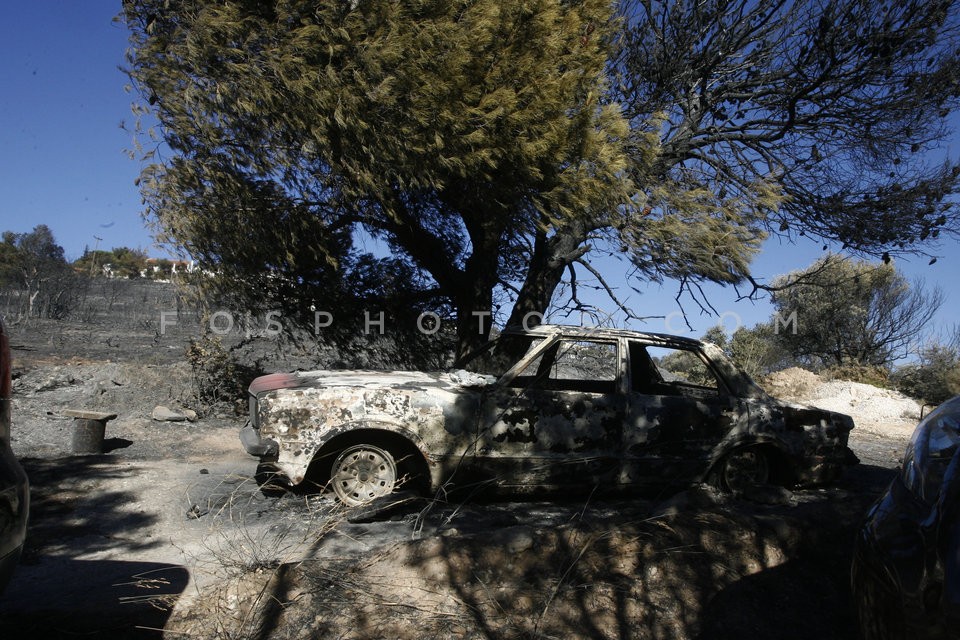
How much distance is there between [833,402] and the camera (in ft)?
58.5

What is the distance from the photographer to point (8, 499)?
2312 mm

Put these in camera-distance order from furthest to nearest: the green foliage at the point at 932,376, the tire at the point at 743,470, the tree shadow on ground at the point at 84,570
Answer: the green foliage at the point at 932,376, the tire at the point at 743,470, the tree shadow on ground at the point at 84,570

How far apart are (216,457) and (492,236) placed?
4.32 m

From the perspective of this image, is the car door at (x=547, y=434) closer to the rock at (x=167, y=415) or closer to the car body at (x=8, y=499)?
the car body at (x=8, y=499)

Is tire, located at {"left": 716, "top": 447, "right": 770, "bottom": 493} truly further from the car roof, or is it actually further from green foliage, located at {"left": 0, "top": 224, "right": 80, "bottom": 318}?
green foliage, located at {"left": 0, "top": 224, "right": 80, "bottom": 318}

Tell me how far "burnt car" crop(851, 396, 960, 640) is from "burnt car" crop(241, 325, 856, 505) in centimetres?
284

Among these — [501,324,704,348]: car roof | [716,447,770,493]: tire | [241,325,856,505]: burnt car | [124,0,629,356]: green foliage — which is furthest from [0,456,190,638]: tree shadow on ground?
[716,447,770,493]: tire

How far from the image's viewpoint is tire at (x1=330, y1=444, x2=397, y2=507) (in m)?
5.08

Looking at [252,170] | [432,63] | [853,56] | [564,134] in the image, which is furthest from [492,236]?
[853,56]

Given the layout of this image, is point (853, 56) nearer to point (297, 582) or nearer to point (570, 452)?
point (570, 452)

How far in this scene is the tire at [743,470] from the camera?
229 inches

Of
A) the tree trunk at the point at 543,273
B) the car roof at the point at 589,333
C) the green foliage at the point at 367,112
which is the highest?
the green foliage at the point at 367,112

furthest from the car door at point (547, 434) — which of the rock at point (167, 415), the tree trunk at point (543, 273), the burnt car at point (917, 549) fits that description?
the rock at point (167, 415)

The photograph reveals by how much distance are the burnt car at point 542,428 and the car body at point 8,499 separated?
2547mm
